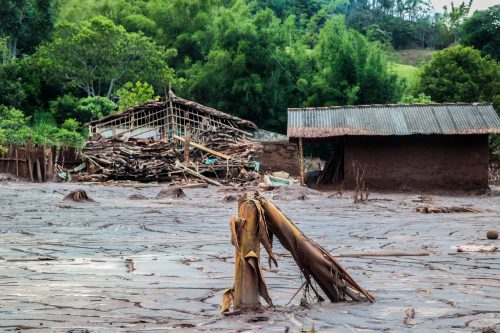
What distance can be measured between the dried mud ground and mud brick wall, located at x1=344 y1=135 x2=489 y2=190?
9138 mm

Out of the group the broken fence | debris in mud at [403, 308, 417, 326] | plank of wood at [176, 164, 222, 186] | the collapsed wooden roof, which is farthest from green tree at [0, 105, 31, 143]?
debris in mud at [403, 308, 417, 326]

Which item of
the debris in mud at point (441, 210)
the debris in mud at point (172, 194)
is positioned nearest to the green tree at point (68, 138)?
the debris in mud at point (172, 194)

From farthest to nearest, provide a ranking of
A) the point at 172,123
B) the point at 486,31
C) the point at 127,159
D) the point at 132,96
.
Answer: the point at 486,31, the point at 132,96, the point at 172,123, the point at 127,159

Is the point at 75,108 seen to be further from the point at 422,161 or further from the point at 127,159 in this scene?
the point at 422,161

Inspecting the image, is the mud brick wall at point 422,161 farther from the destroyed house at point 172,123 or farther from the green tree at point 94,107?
the green tree at point 94,107

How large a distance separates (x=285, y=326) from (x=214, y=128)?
27639 millimetres

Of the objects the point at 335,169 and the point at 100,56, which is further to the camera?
the point at 100,56

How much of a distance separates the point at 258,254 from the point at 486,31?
49.2 meters

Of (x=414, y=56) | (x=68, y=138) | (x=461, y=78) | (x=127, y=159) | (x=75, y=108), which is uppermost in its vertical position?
(x=414, y=56)

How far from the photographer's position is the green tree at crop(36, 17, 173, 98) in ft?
130

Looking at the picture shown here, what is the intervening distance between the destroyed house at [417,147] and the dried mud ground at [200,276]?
9.19m

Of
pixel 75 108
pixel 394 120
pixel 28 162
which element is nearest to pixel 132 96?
pixel 75 108

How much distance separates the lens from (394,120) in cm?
2220

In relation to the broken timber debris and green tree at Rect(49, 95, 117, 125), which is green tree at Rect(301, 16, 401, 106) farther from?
the broken timber debris
